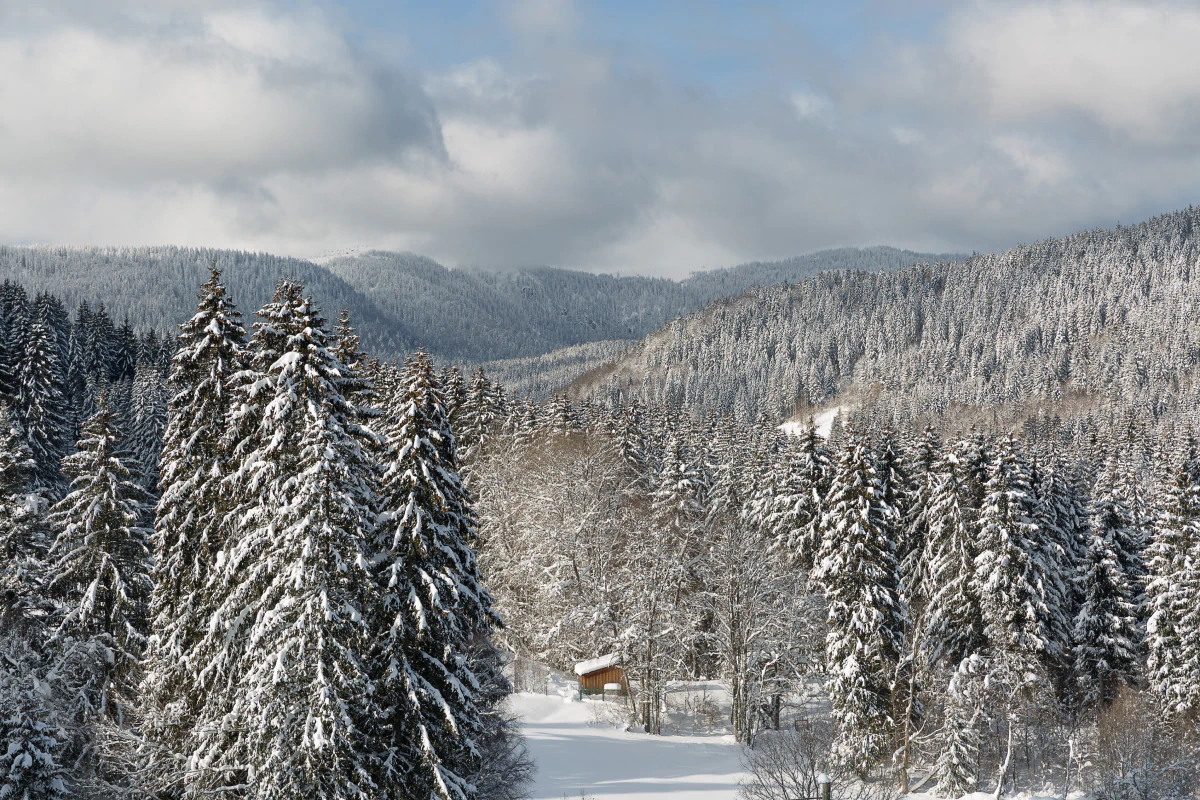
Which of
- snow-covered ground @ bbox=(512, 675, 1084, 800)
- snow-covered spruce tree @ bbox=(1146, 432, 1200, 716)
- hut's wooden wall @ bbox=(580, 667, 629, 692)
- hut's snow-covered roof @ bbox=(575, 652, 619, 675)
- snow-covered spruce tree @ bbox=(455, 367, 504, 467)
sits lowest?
snow-covered ground @ bbox=(512, 675, 1084, 800)

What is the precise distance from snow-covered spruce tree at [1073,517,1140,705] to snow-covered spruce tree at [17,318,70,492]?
60305 mm

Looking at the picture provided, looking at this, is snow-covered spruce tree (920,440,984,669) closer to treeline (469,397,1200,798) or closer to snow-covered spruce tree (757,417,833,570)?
treeline (469,397,1200,798)

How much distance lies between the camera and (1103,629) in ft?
131

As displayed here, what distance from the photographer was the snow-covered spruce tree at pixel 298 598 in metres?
16.7

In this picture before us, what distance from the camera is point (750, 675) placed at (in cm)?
3781

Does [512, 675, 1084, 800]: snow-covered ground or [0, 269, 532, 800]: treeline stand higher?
[0, 269, 532, 800]: treeline

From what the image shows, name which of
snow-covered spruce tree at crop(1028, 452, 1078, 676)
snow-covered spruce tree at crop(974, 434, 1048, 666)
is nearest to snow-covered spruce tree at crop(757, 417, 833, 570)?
snow-covered spruce tree at crop(974, 434, 1048, 666)

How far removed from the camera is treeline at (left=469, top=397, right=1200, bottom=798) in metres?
32.6

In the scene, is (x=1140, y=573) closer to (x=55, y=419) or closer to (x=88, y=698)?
(x=88, y=698)

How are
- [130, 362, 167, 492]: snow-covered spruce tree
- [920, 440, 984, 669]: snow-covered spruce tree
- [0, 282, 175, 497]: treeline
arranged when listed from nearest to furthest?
[920, 440, 984, 669]: snow-covered spruce tree → [0, 282, 175, 497]: treeline → [130, 362, 167, 492]: snow-covered spruce tree

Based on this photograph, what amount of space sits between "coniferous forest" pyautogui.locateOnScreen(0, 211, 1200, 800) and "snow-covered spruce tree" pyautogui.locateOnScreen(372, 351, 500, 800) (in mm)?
97

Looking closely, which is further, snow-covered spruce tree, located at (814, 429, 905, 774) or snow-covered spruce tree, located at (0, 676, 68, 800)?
snow-covered spruce tree, located at (814, 429, 905, 774)

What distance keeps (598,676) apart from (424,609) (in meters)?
23.7

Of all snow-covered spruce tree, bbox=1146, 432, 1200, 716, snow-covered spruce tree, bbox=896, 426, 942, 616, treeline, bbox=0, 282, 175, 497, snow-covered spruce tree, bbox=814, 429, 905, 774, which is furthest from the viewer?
treeline, bbox=0, 282, 175, 497
